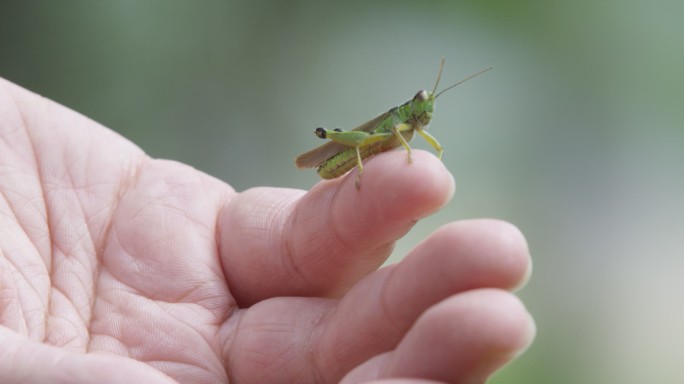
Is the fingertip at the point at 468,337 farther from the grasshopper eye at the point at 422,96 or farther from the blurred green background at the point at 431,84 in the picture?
the blurred green background at the point at 431,84

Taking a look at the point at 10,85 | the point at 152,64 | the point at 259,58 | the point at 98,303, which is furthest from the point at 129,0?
the point at 98,303

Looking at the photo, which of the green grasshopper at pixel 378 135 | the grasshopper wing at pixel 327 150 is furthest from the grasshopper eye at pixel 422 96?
the grasshopper wing at pixel 327 150

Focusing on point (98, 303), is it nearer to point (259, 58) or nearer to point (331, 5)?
point (259, 58)

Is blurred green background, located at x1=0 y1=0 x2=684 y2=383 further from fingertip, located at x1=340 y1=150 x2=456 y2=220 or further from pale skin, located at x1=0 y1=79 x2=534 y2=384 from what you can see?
fingertip, located at x1=340 y1=150 x2=456 y2=220

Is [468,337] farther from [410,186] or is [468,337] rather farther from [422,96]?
[422,96]

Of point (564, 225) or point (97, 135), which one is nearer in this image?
point (97, 135)

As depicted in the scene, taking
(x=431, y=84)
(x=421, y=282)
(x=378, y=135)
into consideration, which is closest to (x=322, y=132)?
(x=378, y=135)

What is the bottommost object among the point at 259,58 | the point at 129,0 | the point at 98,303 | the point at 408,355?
the point at 98,303

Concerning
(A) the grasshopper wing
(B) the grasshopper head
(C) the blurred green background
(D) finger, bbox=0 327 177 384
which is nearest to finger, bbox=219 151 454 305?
(A) the grasshopper wing
